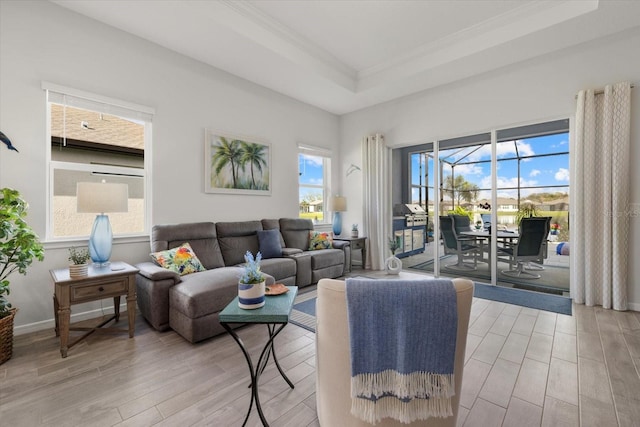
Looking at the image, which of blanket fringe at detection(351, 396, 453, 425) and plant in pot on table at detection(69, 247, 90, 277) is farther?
plant in pot on table at detection(69, 247, 90, 277)

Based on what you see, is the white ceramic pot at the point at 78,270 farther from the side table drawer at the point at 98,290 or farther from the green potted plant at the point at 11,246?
the green potted plant at the point at 11,246

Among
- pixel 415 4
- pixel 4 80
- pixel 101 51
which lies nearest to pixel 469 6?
pixel 415 4

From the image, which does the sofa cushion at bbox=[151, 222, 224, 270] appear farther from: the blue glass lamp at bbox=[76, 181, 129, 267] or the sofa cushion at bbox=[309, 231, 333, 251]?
the sofa cushion at bbox=[309, 231, 333, 251]

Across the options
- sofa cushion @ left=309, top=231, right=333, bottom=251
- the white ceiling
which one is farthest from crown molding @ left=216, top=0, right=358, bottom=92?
sofa cushion @ left=309, top=231, right=333, bottom=251

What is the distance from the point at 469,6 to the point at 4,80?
4.48m

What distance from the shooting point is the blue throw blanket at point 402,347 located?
3.44ft

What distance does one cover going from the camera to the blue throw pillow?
12.8 ft

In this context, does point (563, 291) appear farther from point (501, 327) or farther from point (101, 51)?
point (101, 51)

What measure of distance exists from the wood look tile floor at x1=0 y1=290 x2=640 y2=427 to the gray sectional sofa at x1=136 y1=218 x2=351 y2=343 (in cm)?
21

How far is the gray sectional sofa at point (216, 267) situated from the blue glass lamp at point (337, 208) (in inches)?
25.5

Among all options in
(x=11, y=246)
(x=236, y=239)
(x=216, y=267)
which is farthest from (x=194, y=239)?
(x=11, y=246)

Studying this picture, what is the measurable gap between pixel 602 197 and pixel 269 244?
397cm

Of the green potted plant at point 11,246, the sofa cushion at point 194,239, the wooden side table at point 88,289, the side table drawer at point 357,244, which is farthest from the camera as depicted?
the side table drawer at point 357,244

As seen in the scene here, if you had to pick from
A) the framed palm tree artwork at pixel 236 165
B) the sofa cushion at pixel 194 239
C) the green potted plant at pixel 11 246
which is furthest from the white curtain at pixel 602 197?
the green potted plant at pixel 11 246
